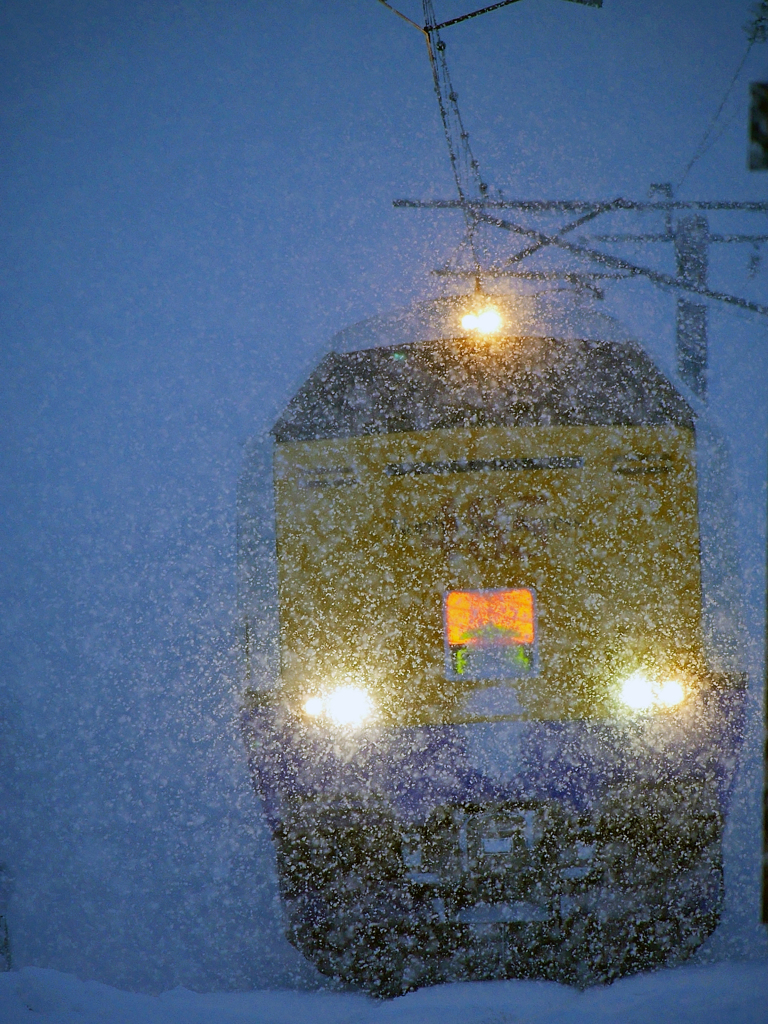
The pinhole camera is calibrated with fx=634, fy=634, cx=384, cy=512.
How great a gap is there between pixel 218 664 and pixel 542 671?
522 cm

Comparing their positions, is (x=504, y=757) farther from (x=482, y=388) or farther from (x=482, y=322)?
(x=482, y=322)

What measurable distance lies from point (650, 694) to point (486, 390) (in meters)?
1.52

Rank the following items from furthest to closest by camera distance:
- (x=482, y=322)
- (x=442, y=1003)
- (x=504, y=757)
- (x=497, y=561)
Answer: (x=482, y=322)
(x=497, y=561)
(x=504, y=757)
(x=442, y=1003)

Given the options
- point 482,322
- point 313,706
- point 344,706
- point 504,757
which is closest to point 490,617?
point 504,757

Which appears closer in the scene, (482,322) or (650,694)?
(650,694)

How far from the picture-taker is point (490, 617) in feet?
9.21

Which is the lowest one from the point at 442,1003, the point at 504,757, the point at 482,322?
the point at 442,1003

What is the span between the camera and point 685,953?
2760 mm

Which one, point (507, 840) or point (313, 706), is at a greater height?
point (313, 706)

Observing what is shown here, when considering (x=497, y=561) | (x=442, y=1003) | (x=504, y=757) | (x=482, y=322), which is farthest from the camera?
(x=482, y=322)

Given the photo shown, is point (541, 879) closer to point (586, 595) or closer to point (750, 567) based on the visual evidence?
point (586, 595)

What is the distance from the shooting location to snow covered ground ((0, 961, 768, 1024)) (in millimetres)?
2340

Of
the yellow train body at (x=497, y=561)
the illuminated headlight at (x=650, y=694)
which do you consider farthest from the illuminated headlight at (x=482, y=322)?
the illuminated headlight at (x=650, y=694)

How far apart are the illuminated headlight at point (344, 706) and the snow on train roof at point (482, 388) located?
116cm
